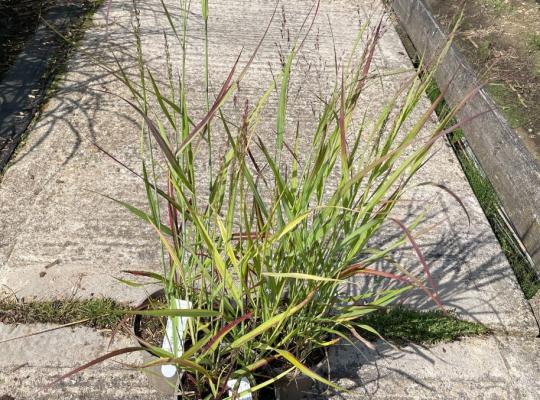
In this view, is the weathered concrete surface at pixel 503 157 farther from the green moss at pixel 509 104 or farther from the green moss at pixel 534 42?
the green moss at pixel 534 42

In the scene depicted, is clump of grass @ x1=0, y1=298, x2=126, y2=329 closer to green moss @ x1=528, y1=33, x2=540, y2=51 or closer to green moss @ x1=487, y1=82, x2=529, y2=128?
green moss @ x1=487, y1=82, x2=529, y2=128

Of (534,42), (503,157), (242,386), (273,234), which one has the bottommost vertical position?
(242,386)

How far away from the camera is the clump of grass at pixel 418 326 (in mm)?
2293

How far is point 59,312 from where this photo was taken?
2248mm

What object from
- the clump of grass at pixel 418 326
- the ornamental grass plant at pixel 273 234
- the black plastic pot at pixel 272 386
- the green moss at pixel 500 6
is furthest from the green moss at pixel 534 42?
the black plastic pot at pixel 272 386

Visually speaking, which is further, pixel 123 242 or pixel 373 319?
pixel 123 242

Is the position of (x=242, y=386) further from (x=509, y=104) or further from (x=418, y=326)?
(x=509, y=104)

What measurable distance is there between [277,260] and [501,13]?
14.4 ft

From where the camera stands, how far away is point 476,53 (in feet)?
14.4

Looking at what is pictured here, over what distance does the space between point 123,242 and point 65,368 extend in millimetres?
694

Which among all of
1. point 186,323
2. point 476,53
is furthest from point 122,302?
point 476,53

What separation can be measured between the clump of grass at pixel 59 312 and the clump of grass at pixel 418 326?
3.49 ft

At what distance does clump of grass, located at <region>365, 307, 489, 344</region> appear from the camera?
7.52 feet

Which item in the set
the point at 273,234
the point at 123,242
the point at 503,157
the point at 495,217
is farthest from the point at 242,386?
the point at 503,157
